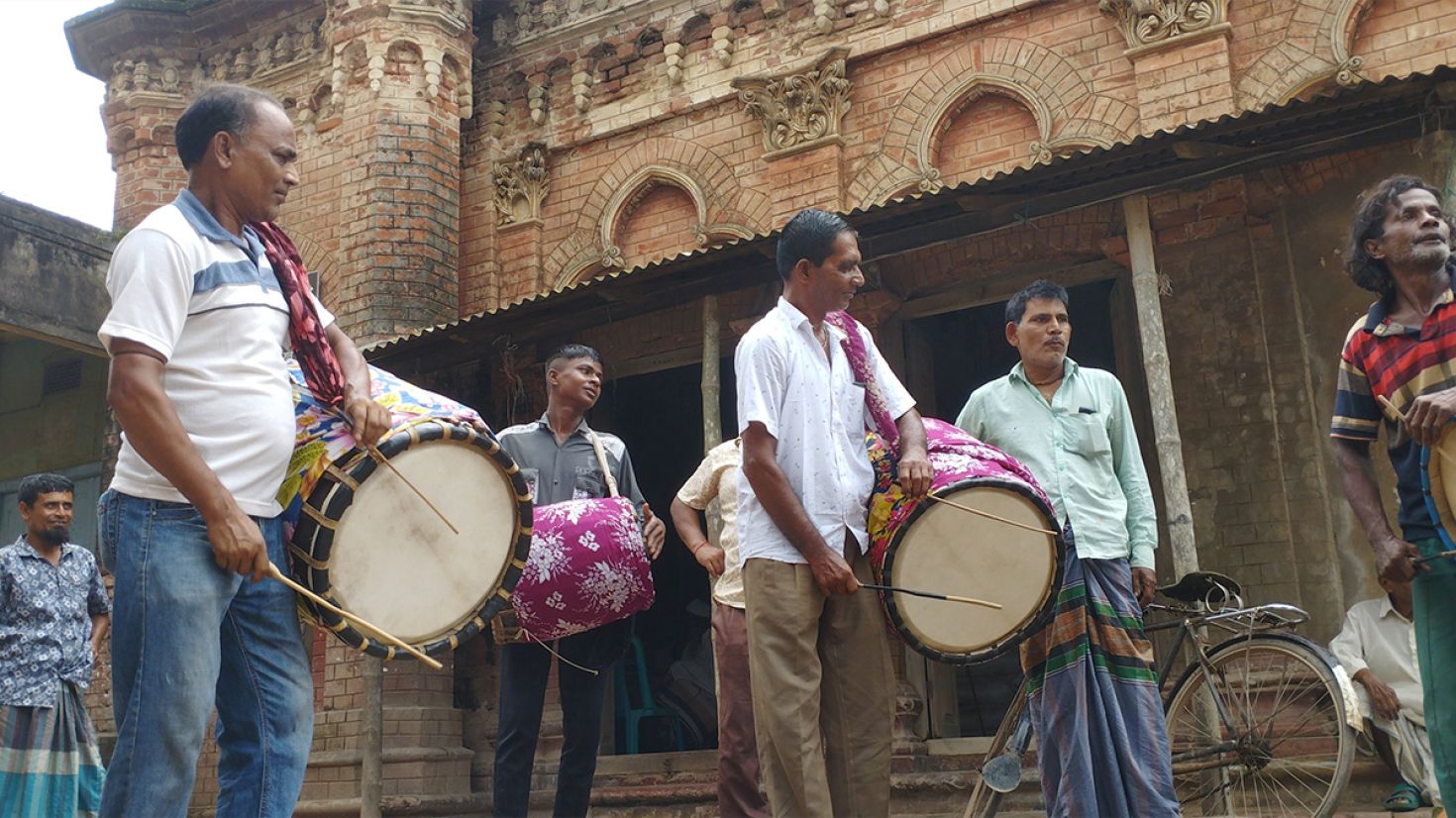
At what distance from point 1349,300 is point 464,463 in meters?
7.14


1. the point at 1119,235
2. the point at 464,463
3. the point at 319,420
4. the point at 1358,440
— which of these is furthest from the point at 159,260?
the point at 1119,235

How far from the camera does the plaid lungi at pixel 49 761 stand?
6.27 m

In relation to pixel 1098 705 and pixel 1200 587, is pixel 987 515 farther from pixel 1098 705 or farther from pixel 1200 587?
pixel 1200 587

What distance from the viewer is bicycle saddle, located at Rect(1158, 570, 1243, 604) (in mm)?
5676

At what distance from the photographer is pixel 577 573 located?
496 cm

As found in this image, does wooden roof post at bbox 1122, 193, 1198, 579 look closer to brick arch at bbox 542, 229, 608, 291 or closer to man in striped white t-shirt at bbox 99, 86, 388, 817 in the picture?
Result: man in striped white t-shirt at bbox 99, 86, 388, 817

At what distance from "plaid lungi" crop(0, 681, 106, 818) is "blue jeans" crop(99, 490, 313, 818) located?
396 centimetres

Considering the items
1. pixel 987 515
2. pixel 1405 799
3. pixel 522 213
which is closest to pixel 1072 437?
pixel 987 515

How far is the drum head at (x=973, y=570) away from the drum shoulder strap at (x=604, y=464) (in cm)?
194

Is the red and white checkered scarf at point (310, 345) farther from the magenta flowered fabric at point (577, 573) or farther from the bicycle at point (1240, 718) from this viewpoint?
the bicycle at point (1240, 718)

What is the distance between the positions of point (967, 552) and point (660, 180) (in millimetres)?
9152

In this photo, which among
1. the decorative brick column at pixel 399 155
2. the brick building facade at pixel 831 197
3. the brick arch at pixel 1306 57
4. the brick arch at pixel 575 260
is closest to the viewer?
the brick building facade at pixel 831 197

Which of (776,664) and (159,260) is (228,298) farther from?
(776,664)

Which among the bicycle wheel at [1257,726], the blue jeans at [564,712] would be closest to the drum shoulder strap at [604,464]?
the blue jeans at [564,712]
